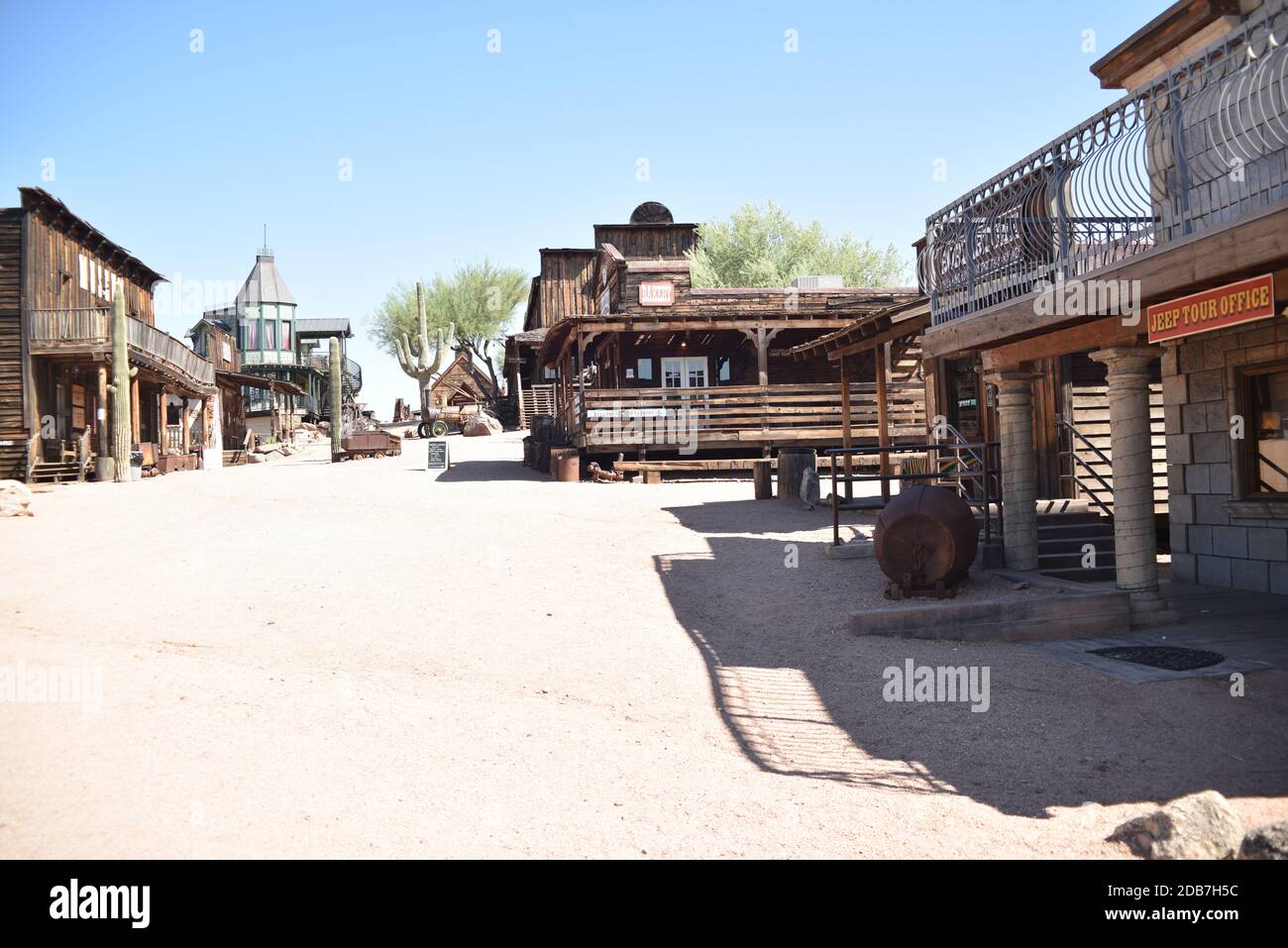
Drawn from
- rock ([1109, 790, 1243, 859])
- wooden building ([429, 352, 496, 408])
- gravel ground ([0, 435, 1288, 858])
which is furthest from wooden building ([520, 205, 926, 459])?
wooden building ([429, 352, 496, 408])

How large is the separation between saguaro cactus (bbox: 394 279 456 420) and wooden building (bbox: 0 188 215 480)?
20.5 m

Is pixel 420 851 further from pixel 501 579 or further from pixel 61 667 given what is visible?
pixel 501 579

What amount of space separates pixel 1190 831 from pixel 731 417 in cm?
1876

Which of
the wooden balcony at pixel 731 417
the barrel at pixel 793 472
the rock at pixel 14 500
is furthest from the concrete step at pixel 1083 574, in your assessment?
the rock at pixel 14 500

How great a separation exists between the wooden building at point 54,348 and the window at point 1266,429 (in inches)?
943

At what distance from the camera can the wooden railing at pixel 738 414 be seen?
72.1ft

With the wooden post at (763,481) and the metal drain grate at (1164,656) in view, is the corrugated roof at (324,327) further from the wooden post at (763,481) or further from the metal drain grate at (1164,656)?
the metal drain grate at (1164,656)

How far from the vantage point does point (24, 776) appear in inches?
206

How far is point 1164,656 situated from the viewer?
304 inches

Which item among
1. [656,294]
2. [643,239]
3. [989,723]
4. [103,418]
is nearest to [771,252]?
[643,239]

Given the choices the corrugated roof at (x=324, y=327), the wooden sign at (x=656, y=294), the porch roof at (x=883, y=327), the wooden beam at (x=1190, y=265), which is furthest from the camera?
the corrugated roof at (x=324, y=327)

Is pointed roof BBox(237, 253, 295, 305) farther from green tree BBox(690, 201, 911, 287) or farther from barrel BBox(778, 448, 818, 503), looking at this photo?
barrel BBox(778, 448, 818, 503)

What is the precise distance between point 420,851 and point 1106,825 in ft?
11.8

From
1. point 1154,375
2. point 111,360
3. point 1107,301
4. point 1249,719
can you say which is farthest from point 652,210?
point 1249,719
